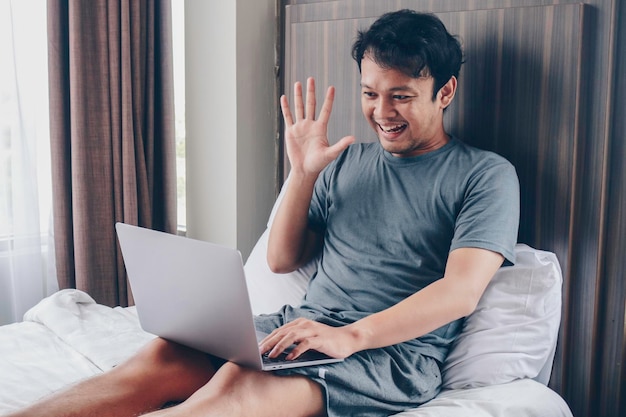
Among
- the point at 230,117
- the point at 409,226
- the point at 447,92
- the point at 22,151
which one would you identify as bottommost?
the point at 409,226

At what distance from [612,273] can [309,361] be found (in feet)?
2.87

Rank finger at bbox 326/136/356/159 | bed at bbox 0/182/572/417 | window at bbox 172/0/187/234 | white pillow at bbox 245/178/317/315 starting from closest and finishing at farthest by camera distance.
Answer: bed at bbox 0/182/572/417 → finger at bbox 326/136/356/159 → white pillow at bbox 245/178/317/315 → window at bbox 172/0/187/234

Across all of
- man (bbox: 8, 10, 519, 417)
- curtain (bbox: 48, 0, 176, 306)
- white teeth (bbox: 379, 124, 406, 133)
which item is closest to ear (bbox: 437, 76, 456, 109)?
man (bbox: 8, 10, 519, 417)

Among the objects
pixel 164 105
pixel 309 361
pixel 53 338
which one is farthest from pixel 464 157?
pixel 164 105

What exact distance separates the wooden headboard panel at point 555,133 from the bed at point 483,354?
0.13 metres

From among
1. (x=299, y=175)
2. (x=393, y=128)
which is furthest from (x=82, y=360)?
(x=393, y=128)

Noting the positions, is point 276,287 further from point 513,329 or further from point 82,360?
point 513,329

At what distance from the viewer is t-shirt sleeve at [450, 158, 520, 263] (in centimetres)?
152

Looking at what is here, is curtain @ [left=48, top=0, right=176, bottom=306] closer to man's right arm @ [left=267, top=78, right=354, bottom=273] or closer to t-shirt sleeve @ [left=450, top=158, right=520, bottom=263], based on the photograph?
man's right arm @ [left=267, top=78, right=354, bottom=273]

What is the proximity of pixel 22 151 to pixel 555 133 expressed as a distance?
170 centimetres

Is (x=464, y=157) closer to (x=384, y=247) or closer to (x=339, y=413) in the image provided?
(x=384, y=247)

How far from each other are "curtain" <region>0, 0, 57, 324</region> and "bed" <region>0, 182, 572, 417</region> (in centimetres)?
66

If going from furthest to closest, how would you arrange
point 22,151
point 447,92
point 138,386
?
point 22,151
point 447,92
point 138,386

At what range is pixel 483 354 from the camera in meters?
1.59
